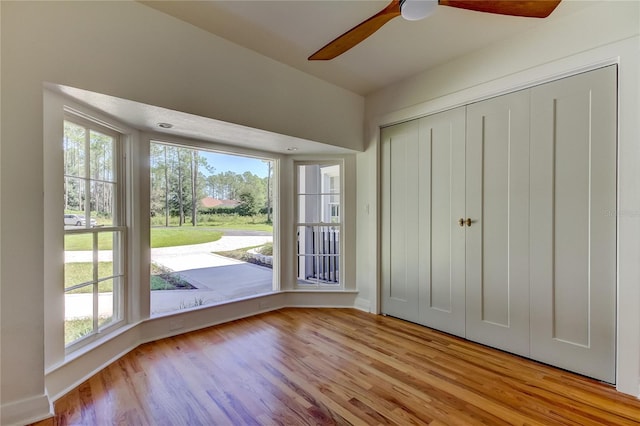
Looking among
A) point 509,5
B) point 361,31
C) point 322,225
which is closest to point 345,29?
point 361,31

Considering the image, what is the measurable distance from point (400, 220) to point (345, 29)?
2.03 m

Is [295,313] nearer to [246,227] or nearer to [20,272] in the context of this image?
[246,227]

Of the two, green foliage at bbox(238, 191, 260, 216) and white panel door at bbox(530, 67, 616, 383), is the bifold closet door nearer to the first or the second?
white panel door at bbox(530, 67, 616, 383)

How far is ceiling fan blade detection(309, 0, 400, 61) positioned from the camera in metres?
1.60

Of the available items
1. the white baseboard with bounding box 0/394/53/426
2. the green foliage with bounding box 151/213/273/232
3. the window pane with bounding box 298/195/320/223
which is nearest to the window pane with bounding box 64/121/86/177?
the green foliage with bounding box 151/213/273/232

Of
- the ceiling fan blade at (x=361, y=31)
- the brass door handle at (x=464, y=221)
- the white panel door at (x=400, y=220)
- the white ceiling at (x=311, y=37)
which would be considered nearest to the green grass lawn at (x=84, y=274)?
the white ceiling at (x=311, y=37)

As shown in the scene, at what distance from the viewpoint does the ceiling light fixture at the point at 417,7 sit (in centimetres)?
153

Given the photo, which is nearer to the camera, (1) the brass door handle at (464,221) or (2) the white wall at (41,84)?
(2) the white wall at (41,84)

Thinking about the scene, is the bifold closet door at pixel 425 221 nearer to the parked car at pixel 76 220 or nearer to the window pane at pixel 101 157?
the window pane at pixel 101 157

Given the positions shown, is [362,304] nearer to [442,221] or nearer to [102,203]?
[442,221]

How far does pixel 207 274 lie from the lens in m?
3.27

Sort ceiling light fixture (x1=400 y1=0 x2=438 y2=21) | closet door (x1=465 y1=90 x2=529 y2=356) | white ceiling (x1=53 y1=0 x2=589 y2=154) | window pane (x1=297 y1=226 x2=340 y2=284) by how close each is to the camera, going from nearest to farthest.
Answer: ceiling light fixture (x1=400 y1=0 x2=438 y2=21) → white ceiling (x1=53 y1=0 x2=589 y2=154) → closet door (x1=465 y1=90 x2=529 y2=356) → window pane (x1=297 y1=226 x2=340 y2=284)

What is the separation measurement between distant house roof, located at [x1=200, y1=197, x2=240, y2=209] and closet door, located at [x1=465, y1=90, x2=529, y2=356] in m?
2.62

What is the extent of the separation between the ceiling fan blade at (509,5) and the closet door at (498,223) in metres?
0.89
